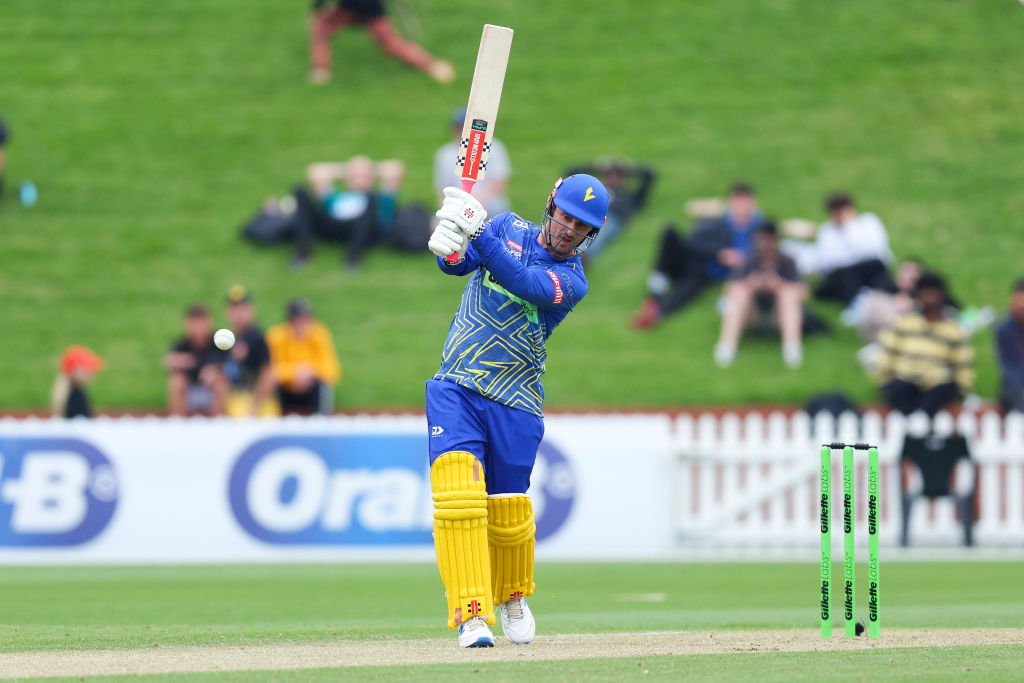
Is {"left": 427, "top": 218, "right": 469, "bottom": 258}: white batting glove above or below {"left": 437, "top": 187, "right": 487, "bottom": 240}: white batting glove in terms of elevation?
below

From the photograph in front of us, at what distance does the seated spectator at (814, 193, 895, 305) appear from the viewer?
17.7 m

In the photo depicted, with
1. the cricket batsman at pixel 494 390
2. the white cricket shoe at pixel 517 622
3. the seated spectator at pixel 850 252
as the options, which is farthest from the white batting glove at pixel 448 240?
the seated spectator at pixel 850 252

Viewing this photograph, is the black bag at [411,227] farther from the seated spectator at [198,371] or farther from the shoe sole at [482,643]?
the shoe sole at [482,643]

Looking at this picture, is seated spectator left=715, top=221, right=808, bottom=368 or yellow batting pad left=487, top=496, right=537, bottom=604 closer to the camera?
yellow batting pad left=487, top=496, right=537, bottom=604

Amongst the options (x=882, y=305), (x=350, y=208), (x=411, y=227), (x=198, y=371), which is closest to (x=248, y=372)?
(x=198, y=371)

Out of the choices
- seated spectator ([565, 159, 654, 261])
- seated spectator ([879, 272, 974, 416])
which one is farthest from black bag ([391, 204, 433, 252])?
seated spectator ([879, 272, 974, 416])

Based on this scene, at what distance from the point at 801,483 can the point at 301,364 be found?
215 inches

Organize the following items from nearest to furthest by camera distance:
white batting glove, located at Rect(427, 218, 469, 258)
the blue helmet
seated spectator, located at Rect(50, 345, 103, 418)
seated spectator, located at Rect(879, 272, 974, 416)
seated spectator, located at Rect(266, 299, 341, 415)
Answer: white batting glove, located at Rect(427, 218, 469, 258) < the blue helmet < seated spectator, located at Rect(879, 272, 974, 416) < seated spectator, located at Rect(50, 345, 103, 418) < seated spectator, located at Rect(266, 299, 341, 415)

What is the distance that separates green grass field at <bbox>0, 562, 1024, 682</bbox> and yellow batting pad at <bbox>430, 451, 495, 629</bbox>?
0.26m

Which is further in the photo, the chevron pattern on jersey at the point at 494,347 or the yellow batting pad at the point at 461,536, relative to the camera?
the chevron pattern on jersey at the point at 494,347

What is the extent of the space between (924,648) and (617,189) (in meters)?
14.5

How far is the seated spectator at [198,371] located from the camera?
52.0 ft

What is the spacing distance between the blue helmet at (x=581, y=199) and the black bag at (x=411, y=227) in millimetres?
13318

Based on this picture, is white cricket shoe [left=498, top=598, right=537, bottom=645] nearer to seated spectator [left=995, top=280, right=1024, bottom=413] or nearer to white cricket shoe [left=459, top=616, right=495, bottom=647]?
white cricket shoe [left=459, top=616, right=495, bottom=647]
